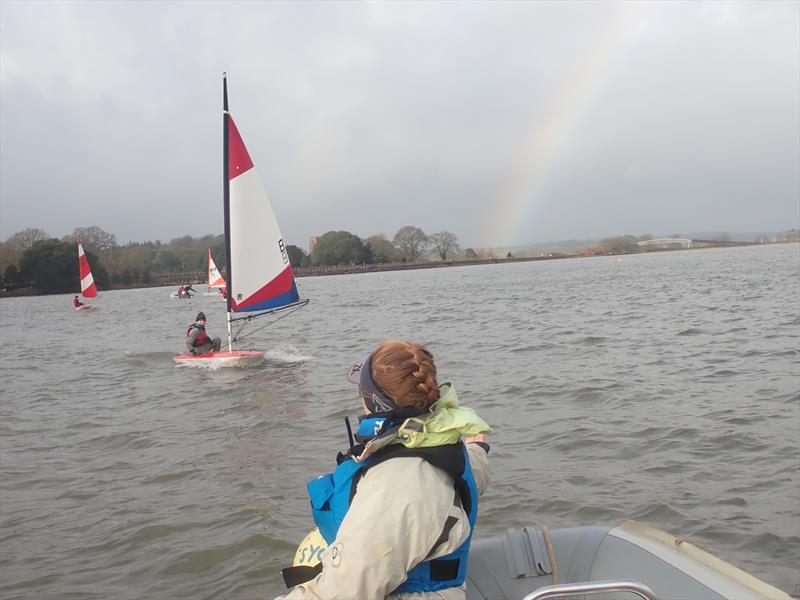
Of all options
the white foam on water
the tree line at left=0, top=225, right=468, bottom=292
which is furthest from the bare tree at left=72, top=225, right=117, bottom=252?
the white foam on water

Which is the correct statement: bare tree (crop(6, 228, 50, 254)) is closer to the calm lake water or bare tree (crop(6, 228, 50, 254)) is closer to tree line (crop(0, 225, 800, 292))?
tree line (crop(0, 225, 800, 292))

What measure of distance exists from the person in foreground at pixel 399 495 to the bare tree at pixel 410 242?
161 meters

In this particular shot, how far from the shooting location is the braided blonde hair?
2352 mm

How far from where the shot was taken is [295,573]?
2.52 meters

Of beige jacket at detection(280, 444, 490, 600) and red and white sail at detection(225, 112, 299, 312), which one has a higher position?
red and white sail at detection(225, 112, 299, 312)

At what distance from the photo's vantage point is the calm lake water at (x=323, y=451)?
5398 millimetres

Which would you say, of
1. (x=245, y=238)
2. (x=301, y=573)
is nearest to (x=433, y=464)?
(x=301, y=573)

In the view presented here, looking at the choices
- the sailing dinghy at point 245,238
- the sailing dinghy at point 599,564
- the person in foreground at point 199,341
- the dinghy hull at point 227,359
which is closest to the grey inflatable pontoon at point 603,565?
the sailing dinghy at point 599,564

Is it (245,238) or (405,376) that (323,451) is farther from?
(245,238)

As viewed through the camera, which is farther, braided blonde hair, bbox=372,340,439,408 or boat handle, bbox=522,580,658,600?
braided blonde hair, bbox=372,340,439,408

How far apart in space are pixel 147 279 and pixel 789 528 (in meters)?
134

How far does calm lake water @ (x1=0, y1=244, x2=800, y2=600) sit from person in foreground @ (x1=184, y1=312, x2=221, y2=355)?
0.74 m

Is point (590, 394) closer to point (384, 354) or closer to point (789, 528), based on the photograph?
point (789, 528)

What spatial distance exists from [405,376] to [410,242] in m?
164
